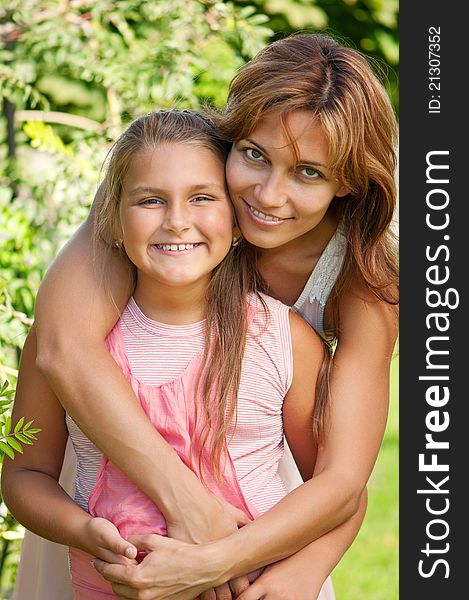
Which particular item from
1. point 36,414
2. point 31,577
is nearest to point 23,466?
point 36,414

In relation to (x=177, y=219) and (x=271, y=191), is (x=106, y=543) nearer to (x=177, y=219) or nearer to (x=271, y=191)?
(x=177, y=219)

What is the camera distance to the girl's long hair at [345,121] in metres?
2.38

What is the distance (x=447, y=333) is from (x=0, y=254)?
1.38 meters

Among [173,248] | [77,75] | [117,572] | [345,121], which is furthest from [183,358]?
[77,75]

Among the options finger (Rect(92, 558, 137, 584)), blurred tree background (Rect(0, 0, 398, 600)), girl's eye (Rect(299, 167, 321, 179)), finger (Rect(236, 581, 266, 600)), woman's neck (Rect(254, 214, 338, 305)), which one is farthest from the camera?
blurred tree background (Rect(0, 0, 398, 600))

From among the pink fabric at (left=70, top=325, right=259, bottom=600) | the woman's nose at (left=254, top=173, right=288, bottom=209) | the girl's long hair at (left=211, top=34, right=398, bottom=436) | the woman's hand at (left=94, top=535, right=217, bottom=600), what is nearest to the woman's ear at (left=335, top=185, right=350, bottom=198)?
the girl's long hair at (left=211, top=34, right=398, bottom=436)

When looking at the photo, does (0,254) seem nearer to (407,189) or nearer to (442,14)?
(407,189)

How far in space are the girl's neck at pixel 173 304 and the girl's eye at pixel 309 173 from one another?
1.04 feet

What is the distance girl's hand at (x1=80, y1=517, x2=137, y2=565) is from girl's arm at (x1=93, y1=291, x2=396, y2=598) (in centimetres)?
2

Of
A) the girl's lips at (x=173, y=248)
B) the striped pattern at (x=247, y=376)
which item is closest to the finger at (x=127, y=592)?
the striped pattern at (x=247, y=376)

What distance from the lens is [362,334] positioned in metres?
2.55

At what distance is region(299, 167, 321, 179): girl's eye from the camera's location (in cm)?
241

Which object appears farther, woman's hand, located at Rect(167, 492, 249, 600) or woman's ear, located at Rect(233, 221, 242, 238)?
woman's ear, located at Rect(233, 221, 242, 238)

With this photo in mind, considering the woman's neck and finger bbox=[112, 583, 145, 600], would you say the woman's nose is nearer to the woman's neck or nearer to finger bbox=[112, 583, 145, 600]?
the woman's neck
